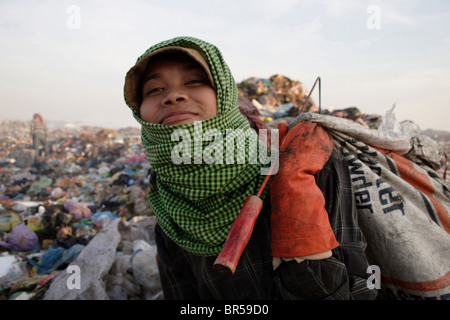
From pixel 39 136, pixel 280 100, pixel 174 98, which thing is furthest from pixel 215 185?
pixel 39 136

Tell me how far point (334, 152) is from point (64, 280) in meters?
2.58

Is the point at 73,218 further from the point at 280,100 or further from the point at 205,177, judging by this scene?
the point at 280,100

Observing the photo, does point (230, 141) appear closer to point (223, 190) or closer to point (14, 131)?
point (223, 190)

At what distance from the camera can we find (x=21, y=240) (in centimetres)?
360

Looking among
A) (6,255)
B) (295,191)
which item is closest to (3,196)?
(6,255)

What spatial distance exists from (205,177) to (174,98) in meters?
0.36

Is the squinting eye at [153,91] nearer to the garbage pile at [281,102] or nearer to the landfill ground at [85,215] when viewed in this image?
the landfill ground at [85,215]

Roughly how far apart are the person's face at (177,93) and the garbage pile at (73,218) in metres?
1.89

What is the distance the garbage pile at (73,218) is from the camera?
8.85ft

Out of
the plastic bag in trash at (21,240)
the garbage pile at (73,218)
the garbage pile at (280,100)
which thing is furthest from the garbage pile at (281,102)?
the plastic bag in trash at (21,240)

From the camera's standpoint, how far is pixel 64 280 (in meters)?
2.55

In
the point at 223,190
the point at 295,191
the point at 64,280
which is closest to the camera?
the point at 295,191

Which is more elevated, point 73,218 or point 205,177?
point 205,177

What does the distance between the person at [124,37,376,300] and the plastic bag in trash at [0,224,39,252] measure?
3.19 m
